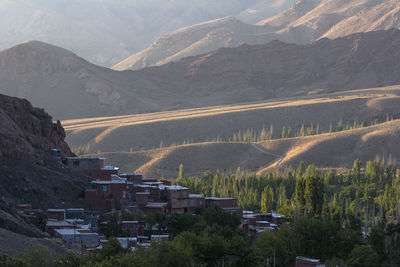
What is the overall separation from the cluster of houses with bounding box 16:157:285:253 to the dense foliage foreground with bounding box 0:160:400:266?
180 centimetres

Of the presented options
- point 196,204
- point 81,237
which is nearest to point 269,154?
point 196,204

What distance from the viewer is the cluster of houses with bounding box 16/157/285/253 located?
5128cm

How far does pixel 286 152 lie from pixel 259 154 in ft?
14.4

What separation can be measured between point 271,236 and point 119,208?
1378 centimetres

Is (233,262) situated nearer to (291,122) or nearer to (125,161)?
(125,161)

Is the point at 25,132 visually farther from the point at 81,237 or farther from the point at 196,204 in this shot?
the point at 81,237

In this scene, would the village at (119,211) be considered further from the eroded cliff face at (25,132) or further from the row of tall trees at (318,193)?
the row of tall trees at (318,193)

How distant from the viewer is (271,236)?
50562mm

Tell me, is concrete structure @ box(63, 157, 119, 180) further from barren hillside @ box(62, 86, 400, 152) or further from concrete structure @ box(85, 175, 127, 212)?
barren hillside @ box(62, 86, 400, 152)

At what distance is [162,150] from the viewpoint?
432 ft

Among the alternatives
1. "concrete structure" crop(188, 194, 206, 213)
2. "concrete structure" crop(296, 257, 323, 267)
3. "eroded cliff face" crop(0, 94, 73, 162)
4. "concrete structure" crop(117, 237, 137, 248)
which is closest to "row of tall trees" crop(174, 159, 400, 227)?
"concrete structure" crop(188, 194, 206, 213)

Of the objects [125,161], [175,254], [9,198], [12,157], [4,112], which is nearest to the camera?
[175,254]

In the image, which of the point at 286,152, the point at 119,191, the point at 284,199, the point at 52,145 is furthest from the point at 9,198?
the point at 286,152

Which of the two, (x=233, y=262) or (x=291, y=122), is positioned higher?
(x=291, y=122)
